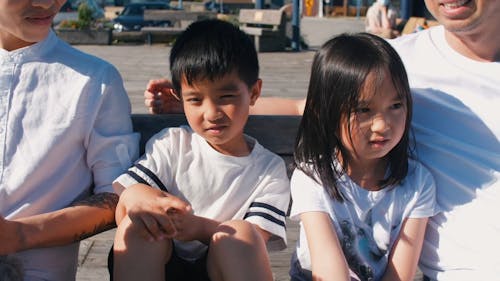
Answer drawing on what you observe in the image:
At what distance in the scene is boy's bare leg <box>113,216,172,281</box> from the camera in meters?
1.86

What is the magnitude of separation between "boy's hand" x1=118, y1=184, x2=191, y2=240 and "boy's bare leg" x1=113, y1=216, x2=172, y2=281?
24 mm

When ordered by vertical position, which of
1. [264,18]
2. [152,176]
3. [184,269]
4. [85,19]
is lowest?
[85,19]

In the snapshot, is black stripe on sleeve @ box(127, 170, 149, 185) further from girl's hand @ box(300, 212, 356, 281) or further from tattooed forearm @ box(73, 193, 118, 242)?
girl's hand @ box(300, 212, 356, 281)

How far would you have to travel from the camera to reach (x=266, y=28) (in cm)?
1596

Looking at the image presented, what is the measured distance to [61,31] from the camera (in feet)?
60.7

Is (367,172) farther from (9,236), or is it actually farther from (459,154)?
(9,236)

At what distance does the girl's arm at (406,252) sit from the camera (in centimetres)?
203

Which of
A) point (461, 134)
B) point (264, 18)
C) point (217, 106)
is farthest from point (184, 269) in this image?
point (264, 18)

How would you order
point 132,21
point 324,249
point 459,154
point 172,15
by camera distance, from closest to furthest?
point 324,249, point 459,154, point 172,15, point 132,21

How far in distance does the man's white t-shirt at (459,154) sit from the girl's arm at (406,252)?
0.39 feet

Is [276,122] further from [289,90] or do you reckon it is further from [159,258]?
[289,90]

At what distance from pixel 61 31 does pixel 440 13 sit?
17.2 metres

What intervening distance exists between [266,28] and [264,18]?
21 cm

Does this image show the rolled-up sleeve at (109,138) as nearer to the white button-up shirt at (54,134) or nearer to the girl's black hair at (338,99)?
the white button-up shirt at (54,134)
